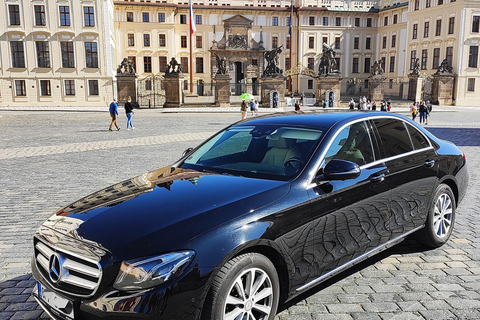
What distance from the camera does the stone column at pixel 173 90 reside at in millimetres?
41425

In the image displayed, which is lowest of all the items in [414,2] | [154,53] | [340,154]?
[340,154]

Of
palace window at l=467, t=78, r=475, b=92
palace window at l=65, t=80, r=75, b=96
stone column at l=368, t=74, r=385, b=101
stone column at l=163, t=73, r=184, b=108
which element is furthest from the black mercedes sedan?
palace window at l=467, t=78, r=475, b=92

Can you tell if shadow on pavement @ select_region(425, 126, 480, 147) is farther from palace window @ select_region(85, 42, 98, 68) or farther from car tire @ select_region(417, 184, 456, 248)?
palace window @ select_region(85, 42, 98, 68)

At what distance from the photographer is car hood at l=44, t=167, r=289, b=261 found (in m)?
2.84

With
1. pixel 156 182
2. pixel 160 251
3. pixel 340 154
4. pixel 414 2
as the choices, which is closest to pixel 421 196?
pixel 340 154

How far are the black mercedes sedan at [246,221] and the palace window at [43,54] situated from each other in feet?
155

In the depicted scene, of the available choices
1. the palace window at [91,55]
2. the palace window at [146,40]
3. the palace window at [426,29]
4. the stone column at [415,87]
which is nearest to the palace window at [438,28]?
the palace window at [426,29]

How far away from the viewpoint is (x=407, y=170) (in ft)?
15.3

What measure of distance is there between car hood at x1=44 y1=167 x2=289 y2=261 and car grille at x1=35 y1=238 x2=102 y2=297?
0.14 meters

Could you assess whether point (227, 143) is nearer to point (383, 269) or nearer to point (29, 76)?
point (383, 269)

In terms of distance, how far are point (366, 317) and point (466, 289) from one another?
1.21 m

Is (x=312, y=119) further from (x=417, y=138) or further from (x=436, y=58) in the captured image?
(x=436, y=58)

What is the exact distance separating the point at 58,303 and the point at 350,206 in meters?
2.45

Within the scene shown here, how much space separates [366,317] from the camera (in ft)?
12.0
